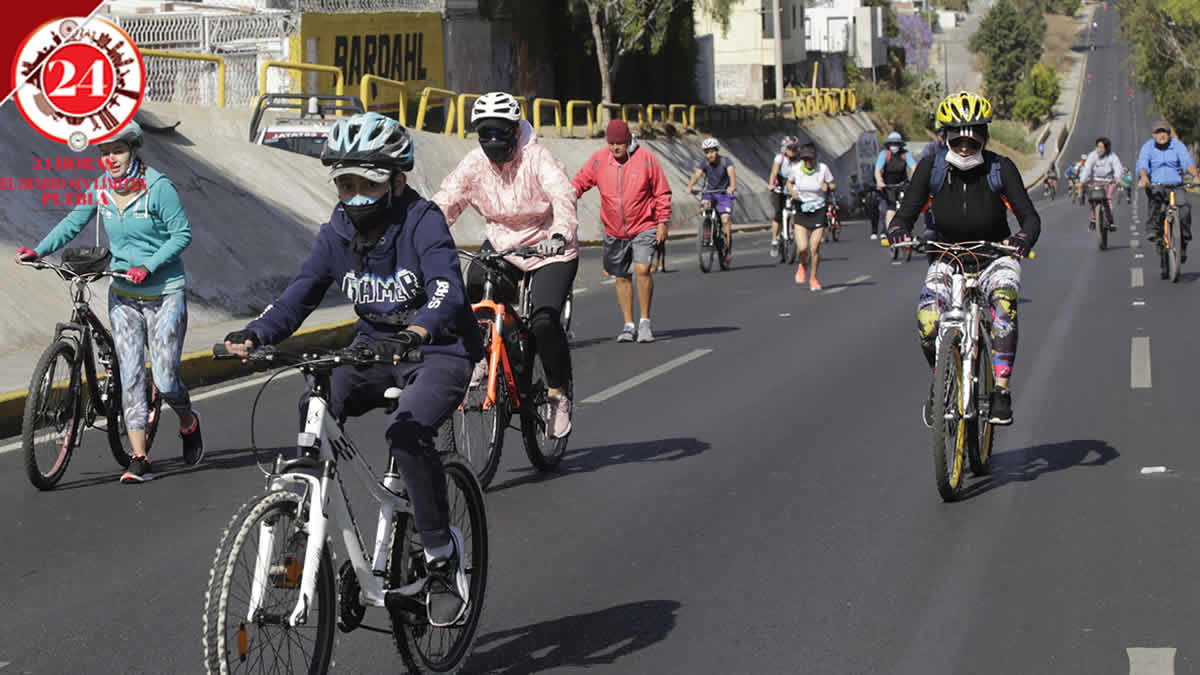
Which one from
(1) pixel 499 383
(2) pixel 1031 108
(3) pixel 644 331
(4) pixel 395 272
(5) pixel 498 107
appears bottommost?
(3) pixel 644 331

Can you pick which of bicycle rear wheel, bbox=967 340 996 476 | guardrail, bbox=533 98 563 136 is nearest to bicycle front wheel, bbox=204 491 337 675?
bicycle rear wheel, bbox=967 340 996 476

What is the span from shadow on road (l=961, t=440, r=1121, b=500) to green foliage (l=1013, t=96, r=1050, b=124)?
136 m

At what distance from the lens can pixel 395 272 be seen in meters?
5.32

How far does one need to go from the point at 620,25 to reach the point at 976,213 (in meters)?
43.5

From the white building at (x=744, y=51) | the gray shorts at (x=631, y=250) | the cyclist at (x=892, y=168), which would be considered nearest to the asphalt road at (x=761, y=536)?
the gray shorts at (x=631, y=250)

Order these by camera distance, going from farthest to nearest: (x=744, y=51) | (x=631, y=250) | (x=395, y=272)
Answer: (x=744, y=51)
(x=631, y=250)
(x=395, y=272)

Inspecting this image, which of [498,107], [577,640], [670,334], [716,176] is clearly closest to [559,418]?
[498,107]

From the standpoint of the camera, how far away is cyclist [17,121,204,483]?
890cm

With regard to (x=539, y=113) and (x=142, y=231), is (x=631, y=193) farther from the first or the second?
(x=539, y=113)

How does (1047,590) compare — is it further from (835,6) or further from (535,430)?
(835,6)

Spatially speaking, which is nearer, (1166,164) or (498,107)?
(498,107)

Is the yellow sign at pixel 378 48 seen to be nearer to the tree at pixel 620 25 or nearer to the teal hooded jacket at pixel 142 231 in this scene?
the tree at pixel 620 25

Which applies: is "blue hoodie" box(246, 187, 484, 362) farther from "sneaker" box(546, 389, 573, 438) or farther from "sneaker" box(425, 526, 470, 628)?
"sneaker" box(546, 389, 573, 438)

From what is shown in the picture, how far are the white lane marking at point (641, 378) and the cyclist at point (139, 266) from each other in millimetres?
3543
